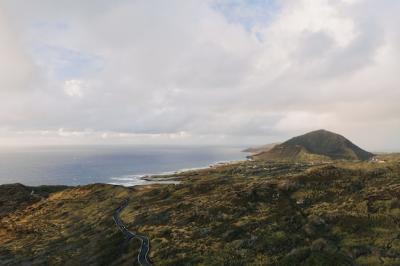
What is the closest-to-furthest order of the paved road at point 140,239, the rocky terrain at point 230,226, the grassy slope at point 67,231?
the rocky terrain at point 230,226, the paved road at point 140,239, the grassy slope at point 67,231

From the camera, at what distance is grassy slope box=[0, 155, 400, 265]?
72.2 m

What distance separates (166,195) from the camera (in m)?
151

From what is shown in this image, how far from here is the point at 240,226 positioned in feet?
300

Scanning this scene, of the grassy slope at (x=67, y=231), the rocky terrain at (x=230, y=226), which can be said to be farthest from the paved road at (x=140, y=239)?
the grassy slope at (x=67, y=231)

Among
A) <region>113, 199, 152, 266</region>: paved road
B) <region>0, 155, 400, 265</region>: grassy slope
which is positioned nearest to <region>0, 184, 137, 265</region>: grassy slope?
<region>0, 155, 400, 265</region>: grassy slope

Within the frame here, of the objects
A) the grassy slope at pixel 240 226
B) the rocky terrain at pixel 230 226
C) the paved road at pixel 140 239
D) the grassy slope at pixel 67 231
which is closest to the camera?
the grassy slope at pixel 240 226

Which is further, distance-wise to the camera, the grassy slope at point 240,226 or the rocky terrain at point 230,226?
the rocky terrain at point 230,226

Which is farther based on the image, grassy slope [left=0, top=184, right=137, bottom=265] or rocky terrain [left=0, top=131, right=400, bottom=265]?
grassy slope [left=0, top=184, right=137, bottom=265]

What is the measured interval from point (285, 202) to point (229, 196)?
2120 centimetres

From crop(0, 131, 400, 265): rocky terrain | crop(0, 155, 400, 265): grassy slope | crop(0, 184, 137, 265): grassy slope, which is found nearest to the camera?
crop(0, 155, 400, 265): grassy slope

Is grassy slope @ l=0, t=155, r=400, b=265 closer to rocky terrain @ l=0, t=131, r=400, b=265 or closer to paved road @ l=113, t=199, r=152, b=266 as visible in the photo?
rocky terrain @ l=0, t=131, r=400, b=265

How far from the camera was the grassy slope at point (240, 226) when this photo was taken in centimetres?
7219

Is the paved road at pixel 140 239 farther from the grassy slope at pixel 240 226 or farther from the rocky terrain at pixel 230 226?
the grassy slope at pixel 240 226

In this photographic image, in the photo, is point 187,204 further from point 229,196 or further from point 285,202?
point 285,202
